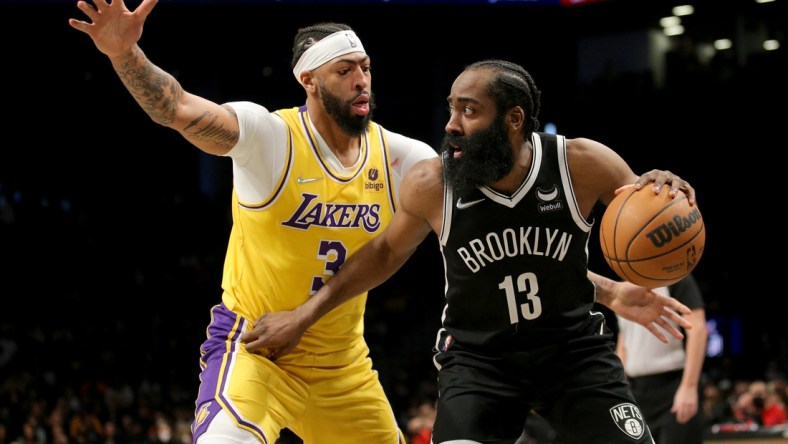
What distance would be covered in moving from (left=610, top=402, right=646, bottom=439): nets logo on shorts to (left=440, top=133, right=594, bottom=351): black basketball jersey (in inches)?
13.1

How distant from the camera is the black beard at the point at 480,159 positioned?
155 inches

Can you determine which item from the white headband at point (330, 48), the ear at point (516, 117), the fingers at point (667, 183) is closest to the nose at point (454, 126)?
the ear at point (516, 117)

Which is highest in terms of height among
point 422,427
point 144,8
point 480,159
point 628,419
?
point 144,8

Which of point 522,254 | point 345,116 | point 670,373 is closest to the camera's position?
point 522,254

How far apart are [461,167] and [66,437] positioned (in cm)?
1020

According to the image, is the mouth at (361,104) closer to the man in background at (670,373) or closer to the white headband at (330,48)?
the white headband at (330,48)

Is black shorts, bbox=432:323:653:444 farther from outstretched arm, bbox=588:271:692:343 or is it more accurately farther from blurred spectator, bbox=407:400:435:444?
blurred spectator, bbox=407:400:435:444

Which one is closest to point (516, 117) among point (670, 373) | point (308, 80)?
point (308, 80)

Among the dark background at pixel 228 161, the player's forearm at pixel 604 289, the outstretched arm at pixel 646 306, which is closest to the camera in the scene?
the outstretched arm at pixel 646 306

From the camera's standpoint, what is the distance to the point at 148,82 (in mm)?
4078

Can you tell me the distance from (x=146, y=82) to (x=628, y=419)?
224 cm

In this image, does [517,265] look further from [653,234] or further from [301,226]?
[301,226]

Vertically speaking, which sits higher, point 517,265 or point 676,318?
point 517,265

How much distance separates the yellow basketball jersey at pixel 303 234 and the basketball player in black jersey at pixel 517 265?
573mm
